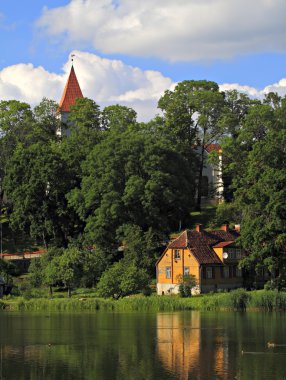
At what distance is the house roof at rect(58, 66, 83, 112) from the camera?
125 meters

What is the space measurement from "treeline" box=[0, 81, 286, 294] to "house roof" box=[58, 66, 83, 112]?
14.0m

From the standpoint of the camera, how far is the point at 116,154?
8950cm

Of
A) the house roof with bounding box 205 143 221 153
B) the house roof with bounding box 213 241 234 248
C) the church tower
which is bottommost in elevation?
the house roof with bounding box 213 241 234 248

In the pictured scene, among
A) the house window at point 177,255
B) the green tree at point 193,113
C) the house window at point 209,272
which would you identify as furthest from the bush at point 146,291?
the green tree at point 193,113

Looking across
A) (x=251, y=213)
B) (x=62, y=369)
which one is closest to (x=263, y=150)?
(x=251, y=213)

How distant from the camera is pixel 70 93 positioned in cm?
12850

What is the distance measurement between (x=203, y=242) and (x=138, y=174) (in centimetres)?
1221

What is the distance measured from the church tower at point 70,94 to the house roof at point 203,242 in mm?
43851

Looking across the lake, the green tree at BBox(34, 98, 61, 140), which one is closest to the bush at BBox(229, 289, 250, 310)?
the lake

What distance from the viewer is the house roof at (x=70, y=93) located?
12538cm

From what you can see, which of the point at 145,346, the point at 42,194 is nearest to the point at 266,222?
the point at 145,346

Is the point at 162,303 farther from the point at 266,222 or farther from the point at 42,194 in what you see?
the point at 42,194

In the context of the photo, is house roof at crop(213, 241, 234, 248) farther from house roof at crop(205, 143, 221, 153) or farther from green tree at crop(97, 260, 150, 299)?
house roof at crop(205, 143, 221, 153)

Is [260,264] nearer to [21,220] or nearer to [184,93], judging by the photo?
[21,220]
